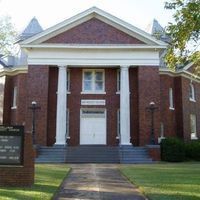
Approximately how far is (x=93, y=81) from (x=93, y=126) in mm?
3580

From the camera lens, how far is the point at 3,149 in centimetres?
1292

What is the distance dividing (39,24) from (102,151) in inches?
695

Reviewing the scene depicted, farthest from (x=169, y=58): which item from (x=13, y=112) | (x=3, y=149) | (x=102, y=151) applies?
(x=13, y=112)

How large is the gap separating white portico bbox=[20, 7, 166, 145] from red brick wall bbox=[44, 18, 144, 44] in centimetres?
29

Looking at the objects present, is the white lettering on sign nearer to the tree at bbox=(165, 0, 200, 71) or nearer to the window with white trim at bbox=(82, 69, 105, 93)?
the window with white trim at bbox=(82, 69, 105, 93)

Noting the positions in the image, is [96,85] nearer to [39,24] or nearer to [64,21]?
[64,21]

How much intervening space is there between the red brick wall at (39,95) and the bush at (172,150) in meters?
8.70

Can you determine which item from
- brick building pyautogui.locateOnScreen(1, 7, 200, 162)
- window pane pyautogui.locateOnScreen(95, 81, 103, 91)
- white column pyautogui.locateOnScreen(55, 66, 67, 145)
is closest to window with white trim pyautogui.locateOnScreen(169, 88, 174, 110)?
brick building pyautogui.locateOnScreen(1, 7, 200, 162)

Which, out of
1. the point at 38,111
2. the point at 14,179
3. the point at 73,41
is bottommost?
the point at 14,179

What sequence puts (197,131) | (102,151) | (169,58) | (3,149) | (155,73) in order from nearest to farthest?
(3,149)
(169,58)
(102,151)
(155,73)
(197,131)

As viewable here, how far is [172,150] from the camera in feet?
97.5

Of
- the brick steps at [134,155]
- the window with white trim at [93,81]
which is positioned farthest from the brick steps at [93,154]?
the window with white trim at [93,81]

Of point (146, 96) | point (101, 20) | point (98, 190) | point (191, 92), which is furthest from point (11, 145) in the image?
point (191, 92)

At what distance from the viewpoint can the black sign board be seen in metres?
12.9
